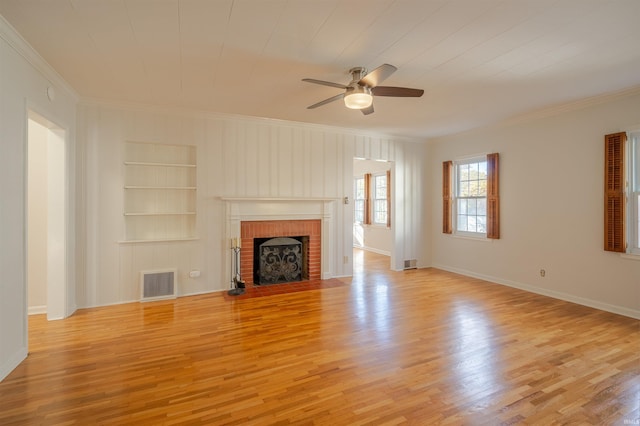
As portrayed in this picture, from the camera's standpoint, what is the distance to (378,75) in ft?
8.81

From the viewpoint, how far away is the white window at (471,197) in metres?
5.62

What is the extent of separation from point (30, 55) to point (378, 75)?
119 inches

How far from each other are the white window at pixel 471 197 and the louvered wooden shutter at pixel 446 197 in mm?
113

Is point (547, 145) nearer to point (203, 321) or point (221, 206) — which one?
point (221, 206)

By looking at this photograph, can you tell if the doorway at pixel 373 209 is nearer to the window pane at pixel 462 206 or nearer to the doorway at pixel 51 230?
the window pane at pixel 462 206

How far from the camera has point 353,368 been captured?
2.51 metres

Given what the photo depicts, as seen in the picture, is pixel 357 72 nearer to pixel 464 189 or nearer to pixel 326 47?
pixel 326 47

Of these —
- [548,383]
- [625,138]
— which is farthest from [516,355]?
[625,138]

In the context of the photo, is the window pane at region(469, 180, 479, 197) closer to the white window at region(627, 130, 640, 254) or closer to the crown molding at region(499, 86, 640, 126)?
the crown molding at region(499, 86, 640, 126)

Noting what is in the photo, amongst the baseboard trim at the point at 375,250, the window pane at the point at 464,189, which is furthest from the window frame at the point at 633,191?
the baseboard trim at the point at 375,250

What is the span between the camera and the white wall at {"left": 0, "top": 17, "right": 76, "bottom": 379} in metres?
2.37

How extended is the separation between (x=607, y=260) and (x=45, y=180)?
7.07 meters

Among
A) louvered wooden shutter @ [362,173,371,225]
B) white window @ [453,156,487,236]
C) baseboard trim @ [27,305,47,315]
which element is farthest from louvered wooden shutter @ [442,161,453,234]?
baseboard trim @ [27,305,47,315]

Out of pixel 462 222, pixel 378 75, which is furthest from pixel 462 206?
pixel 378 75
